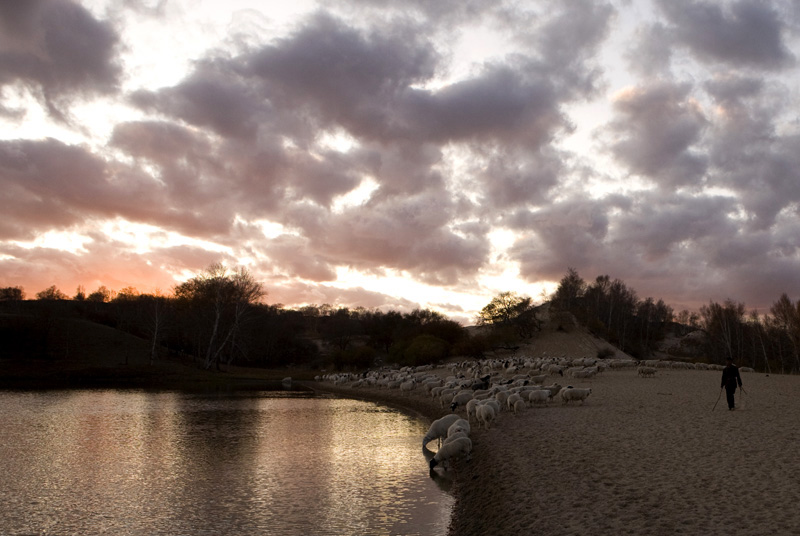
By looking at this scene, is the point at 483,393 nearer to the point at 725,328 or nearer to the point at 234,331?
the point at 234,331

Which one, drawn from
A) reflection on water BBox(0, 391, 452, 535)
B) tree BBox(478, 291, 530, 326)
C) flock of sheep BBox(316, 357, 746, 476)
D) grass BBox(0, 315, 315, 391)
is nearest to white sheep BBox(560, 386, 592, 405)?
flock of sheep BBox(316, 357, 746, 476)

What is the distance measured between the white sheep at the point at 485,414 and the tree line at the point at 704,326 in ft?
189

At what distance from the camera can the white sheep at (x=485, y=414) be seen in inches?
770

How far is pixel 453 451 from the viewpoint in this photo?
15.3 meters

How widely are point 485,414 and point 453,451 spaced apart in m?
4.56

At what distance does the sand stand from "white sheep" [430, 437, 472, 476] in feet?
1.08

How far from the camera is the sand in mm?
8203

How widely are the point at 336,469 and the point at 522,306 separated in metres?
69.3

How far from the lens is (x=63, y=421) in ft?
79.2

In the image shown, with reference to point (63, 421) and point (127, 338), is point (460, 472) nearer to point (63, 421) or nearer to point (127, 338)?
point (63, 421)

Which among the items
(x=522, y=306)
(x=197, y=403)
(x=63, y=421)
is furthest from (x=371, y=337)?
(x=63, y=421)

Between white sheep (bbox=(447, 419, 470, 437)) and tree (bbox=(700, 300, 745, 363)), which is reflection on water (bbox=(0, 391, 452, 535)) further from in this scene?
tree (bbox=(700, 300, 745, 363))

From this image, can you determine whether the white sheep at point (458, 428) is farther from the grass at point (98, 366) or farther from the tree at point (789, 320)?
the tree at point (789, 320)

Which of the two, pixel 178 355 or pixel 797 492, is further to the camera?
pixel 178 355
